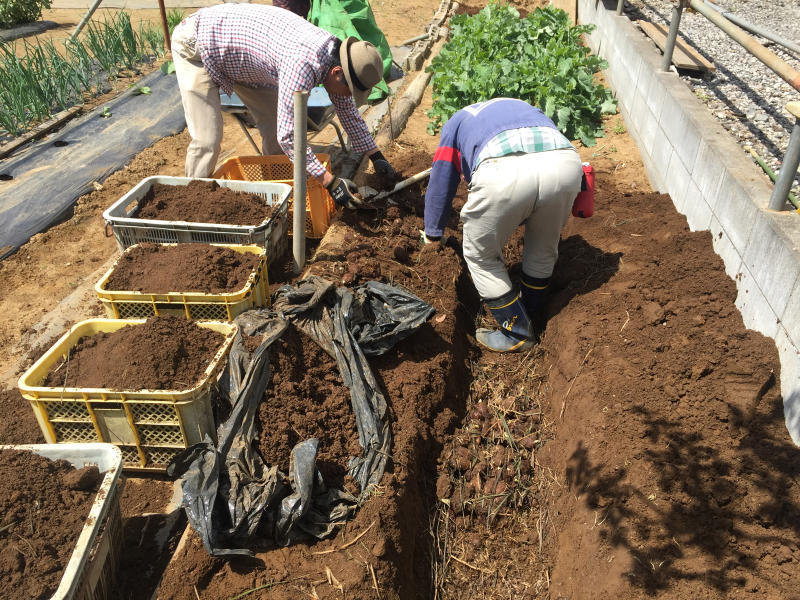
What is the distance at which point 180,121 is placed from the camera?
733 cm

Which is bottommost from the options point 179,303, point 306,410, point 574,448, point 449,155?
point 574,448

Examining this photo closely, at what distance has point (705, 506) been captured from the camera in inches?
104

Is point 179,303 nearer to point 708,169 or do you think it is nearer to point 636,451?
point 636,451

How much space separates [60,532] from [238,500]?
2.24 ft

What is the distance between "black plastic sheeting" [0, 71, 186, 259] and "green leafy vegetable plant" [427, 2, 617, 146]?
3278mm

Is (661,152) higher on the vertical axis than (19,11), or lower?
lower

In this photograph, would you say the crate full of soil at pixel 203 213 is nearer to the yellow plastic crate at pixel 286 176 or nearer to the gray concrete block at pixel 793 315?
the yellow plastic crate at pixel 286 176

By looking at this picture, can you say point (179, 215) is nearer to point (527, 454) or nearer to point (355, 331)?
point (355, 331)

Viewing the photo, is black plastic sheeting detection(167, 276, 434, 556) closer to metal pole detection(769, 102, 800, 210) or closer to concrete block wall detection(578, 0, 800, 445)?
concrete block wall detection(578, 0, 800, 445)

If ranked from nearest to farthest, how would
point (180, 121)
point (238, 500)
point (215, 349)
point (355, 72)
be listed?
1. point (238, 500)
2. point (215, 349)
3. point (355, 72)
4. point (180, 121)

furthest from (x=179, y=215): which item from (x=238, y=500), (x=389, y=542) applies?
(x=389, y=542)

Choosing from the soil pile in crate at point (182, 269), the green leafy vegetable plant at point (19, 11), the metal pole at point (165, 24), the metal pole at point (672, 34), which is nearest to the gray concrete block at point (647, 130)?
the metal pole at point (672, 34)

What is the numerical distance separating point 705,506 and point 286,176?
407 cm

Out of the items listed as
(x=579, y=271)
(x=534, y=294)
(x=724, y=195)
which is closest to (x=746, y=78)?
(x=724, y=195)
